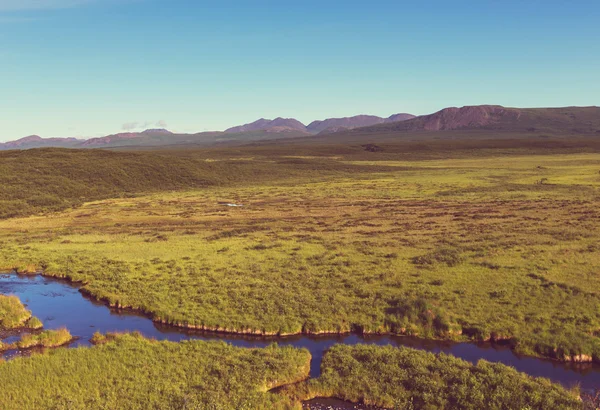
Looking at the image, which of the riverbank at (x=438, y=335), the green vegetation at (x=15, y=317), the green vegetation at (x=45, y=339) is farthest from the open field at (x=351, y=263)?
the green vegetation at (x=45, y=339)

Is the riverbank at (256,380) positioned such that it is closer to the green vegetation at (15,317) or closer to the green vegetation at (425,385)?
the green vegetation at (425,385)

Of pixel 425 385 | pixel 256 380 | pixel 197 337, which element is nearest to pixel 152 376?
pixel 256 380

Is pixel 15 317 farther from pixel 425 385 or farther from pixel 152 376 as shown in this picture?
pixel 425 385

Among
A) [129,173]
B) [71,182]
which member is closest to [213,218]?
[71,182]

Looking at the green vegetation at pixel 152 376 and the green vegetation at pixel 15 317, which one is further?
the green vegetation at pixel 15 317

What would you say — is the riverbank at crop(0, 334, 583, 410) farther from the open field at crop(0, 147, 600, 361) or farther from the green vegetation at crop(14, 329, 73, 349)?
the open field at crop(0, 147, 600, 361)
